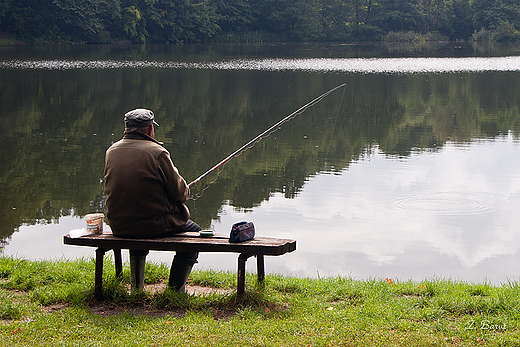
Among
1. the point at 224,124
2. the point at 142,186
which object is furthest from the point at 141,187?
the point at 224,124

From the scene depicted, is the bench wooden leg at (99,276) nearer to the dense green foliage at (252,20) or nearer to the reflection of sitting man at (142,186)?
the reflection of sitting man at (142,186)

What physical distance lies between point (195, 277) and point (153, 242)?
0.95 m

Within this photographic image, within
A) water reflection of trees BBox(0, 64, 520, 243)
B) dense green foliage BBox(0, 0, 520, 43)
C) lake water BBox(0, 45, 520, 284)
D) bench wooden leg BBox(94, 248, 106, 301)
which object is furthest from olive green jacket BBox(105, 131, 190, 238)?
dense green foliage BBox(0, 0, 520, 43)

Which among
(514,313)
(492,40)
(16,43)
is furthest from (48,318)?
(492,40)

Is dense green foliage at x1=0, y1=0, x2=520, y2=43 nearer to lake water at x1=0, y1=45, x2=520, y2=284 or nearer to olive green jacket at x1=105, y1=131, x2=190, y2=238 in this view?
lake water at x1=0, y1=45, x2=520, y2=284

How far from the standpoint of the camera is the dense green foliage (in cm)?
5091

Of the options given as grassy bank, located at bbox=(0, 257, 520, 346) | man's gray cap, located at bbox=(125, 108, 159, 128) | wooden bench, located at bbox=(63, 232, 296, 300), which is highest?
man's gray cap, located at bbox=(125, 108, 159, 128)

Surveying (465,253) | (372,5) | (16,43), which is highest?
(372,5)

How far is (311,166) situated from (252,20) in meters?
59.6

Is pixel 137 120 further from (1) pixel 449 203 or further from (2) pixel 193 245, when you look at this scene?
(1) pixel 449 203

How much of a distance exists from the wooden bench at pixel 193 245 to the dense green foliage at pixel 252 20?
160 ft

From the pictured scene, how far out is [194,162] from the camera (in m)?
11.3

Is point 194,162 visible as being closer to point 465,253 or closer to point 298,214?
point 298,214

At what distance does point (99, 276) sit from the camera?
436 centimetres
